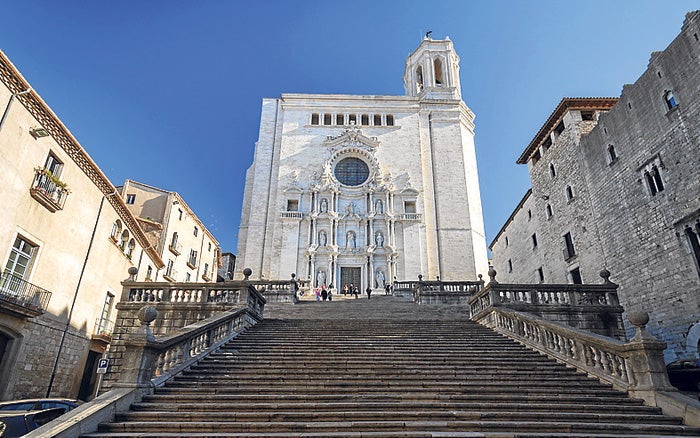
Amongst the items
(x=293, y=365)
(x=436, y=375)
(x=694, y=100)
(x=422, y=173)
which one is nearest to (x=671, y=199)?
(x=694, y=100)

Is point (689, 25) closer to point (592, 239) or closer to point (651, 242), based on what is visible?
point (651, 242)

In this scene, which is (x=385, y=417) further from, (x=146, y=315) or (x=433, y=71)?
(x=433, y=71)

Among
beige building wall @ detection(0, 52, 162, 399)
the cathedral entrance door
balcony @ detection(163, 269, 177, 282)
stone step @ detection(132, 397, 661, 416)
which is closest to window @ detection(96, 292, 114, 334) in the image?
beige building wall @ detection(0, 52, 162, 399)

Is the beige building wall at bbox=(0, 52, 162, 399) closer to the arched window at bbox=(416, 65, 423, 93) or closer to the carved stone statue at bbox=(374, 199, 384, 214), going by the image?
the carved stone statue at bbox=(374, 199, 384, 214)

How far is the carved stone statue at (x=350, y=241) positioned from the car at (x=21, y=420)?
73.8 ft

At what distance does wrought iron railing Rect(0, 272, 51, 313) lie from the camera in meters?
12.0

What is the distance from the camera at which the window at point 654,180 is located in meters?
15.7

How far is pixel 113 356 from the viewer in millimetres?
12281

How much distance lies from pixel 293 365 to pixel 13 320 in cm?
1057

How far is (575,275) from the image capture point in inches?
848

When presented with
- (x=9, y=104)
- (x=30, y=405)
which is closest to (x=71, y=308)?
(x=9, y=104)

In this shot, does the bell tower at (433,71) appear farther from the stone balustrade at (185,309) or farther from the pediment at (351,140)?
the stone balustrade at (185,309)

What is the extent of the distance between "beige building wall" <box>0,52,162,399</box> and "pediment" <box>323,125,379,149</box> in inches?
734

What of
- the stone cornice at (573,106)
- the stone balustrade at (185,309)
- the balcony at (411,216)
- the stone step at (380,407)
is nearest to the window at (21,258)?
the stone balustrade at (185,309)
